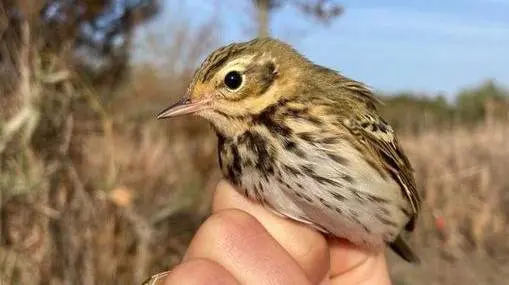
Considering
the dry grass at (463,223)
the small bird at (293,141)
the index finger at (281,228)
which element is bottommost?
the dry grass at (463,223)

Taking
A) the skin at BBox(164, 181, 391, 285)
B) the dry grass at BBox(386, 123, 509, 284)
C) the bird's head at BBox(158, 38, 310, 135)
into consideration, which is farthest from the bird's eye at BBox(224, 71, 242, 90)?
the dry grass at BBox(386, 123, 509, 284)

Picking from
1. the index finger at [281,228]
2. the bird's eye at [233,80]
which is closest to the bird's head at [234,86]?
the bird's eye at [233,80]

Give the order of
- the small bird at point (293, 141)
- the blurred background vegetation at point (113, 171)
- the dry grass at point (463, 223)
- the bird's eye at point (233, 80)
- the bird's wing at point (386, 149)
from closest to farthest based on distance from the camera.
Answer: the small bird at point (293, 141) → the bird's eye at point (233, 80) → the bird's wing at point (386, 149) → the blurred background vegetation at point (113, 171) → the dry grass at point (463, 223)

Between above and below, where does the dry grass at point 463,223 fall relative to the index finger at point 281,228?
below

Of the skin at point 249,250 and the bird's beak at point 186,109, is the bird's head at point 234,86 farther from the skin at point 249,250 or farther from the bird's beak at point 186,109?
the skin at point 249,250

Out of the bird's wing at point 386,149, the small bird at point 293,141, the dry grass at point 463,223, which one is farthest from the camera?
the dry grass at point 463,223

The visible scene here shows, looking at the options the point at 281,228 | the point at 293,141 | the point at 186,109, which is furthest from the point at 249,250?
the point at 186,109

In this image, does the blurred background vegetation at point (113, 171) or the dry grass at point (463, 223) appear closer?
the blurred background vegetation at point (113, 171)
